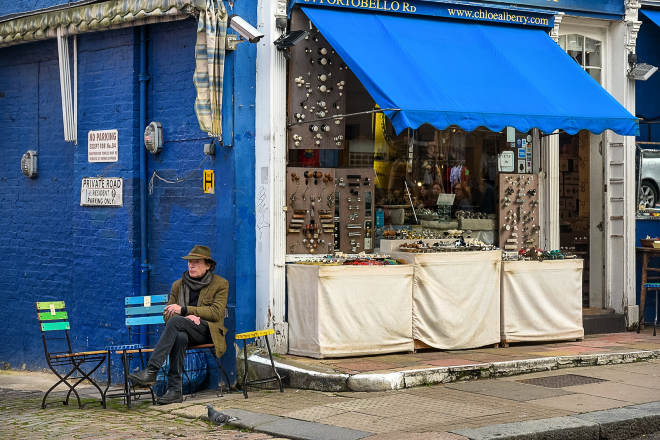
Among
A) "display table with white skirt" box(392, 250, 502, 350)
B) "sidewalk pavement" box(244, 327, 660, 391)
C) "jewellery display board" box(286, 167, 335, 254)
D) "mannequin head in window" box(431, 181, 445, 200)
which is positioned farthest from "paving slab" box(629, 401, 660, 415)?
"mannequin head in window" box(431, 181, 445, 200)

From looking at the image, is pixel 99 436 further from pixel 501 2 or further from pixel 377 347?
pixel 501 2

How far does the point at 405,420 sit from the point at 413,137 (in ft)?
15.8

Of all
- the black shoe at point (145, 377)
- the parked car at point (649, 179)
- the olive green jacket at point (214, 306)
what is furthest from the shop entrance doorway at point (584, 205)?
the black shoe at point (145, 377)

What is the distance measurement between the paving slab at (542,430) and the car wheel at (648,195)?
20.2ft

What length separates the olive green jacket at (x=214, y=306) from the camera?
32.7 ft

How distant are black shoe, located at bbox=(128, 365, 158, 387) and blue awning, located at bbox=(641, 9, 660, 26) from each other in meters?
8.13

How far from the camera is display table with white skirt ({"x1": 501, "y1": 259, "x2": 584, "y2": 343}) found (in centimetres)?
1149

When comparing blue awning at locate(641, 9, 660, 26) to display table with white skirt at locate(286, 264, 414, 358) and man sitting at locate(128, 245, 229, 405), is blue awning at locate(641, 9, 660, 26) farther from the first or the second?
man sitting at locate(128, 245, 229, 405)

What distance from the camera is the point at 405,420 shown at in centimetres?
820

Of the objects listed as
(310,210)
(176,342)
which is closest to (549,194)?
(310,210)

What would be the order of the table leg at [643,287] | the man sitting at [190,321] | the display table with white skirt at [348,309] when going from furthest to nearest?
the table leg at [643,287]
the display table with white skirt at [348,309]
the man sitting at [190,321]

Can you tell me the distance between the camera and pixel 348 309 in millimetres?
10500

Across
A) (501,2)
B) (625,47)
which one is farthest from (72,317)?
(625,47)

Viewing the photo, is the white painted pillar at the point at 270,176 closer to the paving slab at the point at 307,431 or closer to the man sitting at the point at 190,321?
the man sitting at the point at 190,321
